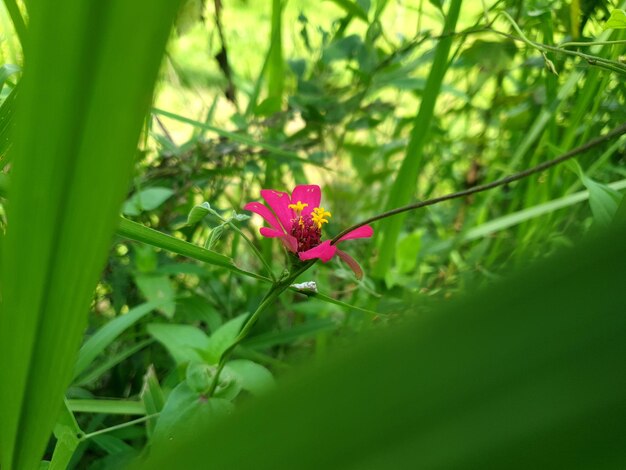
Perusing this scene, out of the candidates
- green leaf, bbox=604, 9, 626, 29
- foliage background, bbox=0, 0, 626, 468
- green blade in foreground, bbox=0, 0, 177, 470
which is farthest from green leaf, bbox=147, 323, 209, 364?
green leaf, bbox=604, 9, 626, 29

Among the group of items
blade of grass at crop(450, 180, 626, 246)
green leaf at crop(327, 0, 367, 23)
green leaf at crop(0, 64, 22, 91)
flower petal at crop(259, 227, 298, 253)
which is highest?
green leaf at crop(327, 0, 367, 23)

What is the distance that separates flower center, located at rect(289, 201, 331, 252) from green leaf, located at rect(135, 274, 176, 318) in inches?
7.4

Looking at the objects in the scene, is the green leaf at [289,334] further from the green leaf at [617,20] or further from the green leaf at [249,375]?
the green leaf at [617,20]

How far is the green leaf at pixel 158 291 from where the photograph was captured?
56 cm

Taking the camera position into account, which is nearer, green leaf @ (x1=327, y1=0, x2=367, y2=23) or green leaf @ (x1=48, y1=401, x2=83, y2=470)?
green leaf @ (x1=48, y1=401, x2=83, y2=470)

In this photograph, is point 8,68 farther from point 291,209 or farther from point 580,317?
point 580,317

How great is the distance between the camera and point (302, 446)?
113mm

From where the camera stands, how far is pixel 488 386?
108mm

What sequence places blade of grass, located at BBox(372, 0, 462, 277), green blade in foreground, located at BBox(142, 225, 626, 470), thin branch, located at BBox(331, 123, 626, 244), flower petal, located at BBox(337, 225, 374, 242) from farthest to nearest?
1. blade of grass, located at BBox(372, 0, 462, 277)
2. flower petal, located at BBox(337, 225, 374, 242)
3. thin branch, located at BBox(331, 123, 626, 244)
4. green blade in foreground, located at BBox(142, 225, 626, 470)

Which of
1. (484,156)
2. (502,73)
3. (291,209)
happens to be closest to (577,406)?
(291,209)

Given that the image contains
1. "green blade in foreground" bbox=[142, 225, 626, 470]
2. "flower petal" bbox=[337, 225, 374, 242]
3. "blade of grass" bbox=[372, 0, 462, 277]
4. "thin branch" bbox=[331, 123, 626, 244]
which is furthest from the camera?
"blade of grass" bbox=[372, 0, 462, 277]

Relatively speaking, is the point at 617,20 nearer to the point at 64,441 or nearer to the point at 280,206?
the point at 280,206

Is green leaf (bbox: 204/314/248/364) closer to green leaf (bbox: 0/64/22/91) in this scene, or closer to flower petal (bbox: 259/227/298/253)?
flower petal (bbox: 259/227/298/253)

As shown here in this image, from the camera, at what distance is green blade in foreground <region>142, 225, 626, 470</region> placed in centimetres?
11
